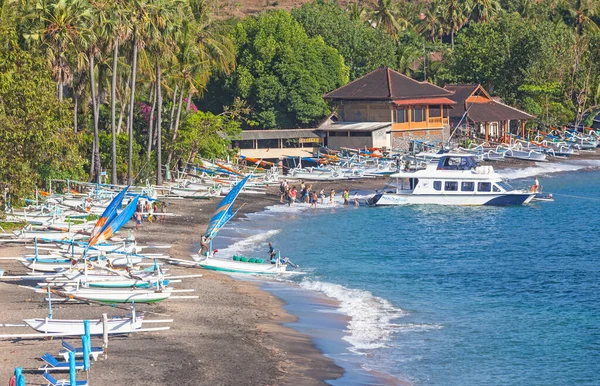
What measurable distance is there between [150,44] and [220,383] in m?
40.8

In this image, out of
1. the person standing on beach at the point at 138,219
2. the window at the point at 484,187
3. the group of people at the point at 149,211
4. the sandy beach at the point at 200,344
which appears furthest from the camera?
the window at the point at 484,187

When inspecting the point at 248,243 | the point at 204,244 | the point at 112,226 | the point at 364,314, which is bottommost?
the point at 364,314

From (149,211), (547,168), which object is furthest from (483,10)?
(149,211)

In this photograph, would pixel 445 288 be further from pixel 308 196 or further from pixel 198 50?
pixel 198 50

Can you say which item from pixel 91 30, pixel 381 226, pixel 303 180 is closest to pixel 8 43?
pixel 91 30

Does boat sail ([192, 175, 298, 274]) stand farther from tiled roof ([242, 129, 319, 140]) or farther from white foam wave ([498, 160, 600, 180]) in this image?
tiled roof ([242, 129, 319, 140])

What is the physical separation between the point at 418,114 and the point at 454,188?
2675cm

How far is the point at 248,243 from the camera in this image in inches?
1965

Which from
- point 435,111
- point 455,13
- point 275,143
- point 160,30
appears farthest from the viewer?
point 455,13

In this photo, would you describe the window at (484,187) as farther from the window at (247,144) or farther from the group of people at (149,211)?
the window at (247,144)

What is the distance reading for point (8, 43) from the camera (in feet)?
153

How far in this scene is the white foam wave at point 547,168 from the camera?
81938mm

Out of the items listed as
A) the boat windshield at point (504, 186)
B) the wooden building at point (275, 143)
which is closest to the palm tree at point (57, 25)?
the boat windshield at point (504, 186)

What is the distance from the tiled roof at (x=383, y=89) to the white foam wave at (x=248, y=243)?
122 feet
